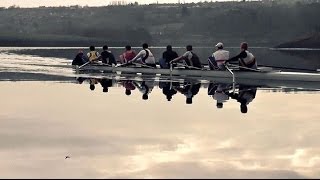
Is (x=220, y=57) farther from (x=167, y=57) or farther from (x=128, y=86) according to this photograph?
(x=128, y=86)

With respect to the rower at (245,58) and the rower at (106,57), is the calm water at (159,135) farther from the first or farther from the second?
the rower at (106,57)

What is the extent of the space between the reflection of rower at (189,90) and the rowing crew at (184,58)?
6.82ft

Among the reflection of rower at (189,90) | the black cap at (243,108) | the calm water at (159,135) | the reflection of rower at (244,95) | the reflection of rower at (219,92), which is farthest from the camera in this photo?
the reflection of rower at (189,90)

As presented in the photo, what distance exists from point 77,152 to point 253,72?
20.2 metres

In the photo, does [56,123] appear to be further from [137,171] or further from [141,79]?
[141,79]

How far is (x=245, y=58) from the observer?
31.7m

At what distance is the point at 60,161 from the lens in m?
12.2

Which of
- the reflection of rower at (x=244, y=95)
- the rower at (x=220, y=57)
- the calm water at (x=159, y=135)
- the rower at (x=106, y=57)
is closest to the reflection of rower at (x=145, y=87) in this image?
the calm water at (x=159, y=135)

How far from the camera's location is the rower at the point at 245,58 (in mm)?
31312

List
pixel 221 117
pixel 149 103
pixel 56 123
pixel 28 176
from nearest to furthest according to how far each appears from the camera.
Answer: pixel 28 176 < pixel 56 123 < pixel 221 117 < pixel 149 103

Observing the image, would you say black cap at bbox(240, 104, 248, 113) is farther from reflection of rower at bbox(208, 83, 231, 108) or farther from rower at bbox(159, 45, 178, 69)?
rower at bbox(159, 45, 178, 69)

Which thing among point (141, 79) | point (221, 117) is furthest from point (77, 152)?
point (141, 79)

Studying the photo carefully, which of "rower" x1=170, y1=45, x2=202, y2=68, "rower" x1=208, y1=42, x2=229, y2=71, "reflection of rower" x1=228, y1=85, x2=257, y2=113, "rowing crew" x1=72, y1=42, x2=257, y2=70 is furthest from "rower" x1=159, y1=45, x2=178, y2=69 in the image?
"reflection of rower" x1=228, y1=85, x2=257, y2=113

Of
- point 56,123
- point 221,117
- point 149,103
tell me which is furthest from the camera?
point 149,103
